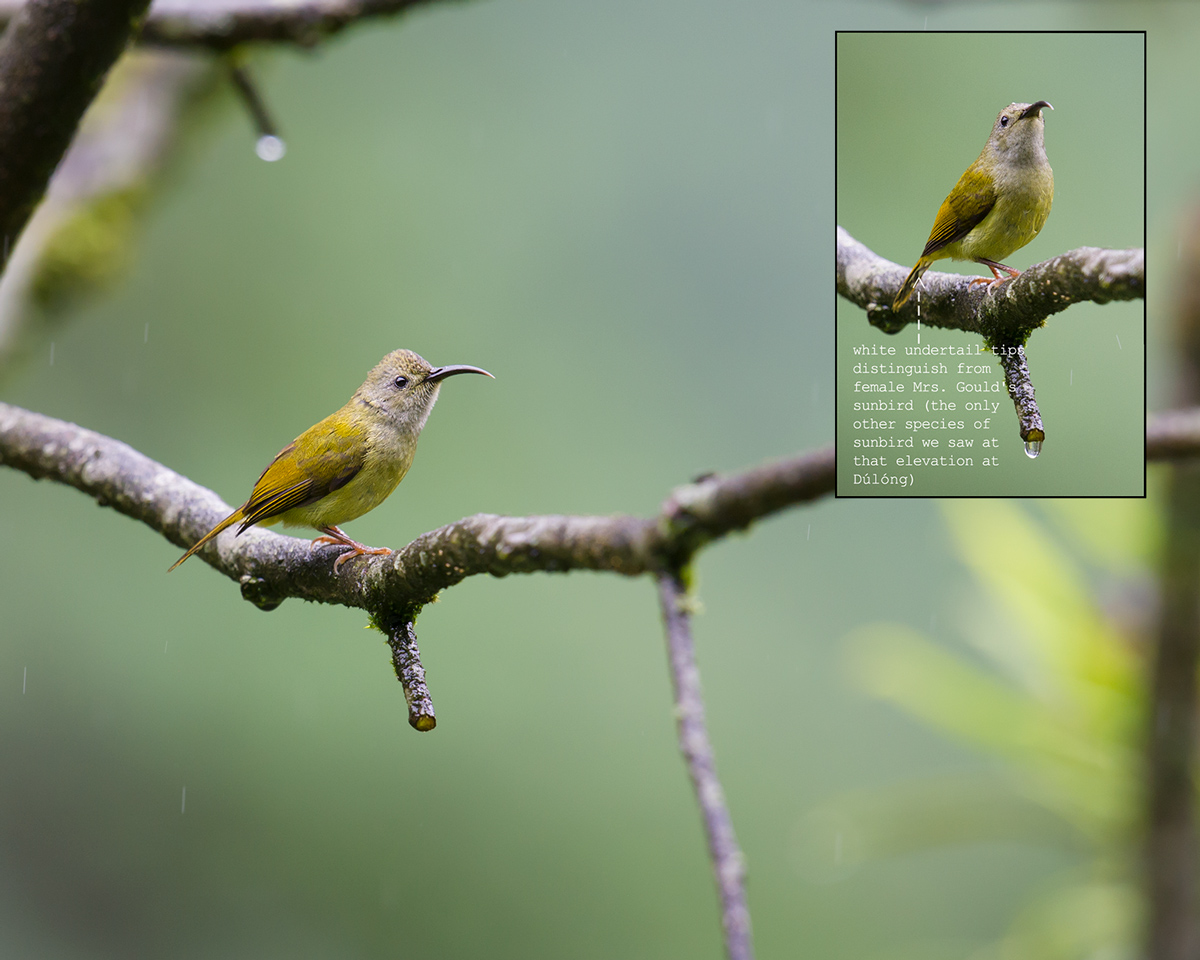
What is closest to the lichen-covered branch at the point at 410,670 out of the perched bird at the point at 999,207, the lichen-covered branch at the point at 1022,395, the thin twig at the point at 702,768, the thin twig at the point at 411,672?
the thin twig at the point at 411,672

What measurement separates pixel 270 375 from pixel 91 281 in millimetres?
3618

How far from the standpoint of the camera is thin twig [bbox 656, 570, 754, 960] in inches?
21.9

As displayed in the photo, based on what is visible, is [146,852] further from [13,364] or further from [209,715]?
[13,364]

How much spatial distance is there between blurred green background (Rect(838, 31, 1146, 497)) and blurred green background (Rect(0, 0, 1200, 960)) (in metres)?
4.05

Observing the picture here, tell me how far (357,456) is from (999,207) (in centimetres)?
95

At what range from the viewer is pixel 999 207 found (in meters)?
1.40

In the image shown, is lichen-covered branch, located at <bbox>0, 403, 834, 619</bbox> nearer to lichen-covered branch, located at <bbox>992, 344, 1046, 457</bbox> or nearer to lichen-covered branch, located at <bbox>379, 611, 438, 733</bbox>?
lichen-covered branch, located at <bbox>379, 611, 438, 733</bbox>

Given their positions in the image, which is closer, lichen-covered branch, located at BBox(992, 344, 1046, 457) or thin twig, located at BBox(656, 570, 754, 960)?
thin twig, located at BBox(656, 570, 754, 960)

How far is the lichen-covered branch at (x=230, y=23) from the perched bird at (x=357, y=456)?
0.97m

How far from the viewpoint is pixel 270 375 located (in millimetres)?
6199

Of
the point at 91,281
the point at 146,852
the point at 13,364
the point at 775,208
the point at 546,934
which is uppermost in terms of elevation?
the point at 775,208

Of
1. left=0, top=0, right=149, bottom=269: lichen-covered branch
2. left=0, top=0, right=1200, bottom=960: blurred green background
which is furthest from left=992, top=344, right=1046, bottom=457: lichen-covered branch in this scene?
left=0, top=0, right=1200, bottom=960: blurred green background

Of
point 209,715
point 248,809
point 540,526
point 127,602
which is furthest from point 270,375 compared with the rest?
point 540,526

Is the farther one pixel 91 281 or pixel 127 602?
pixel 127 602
